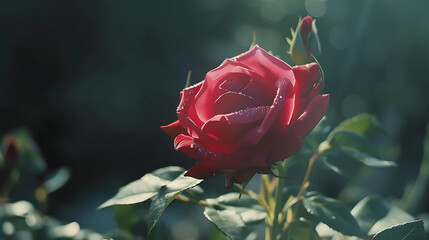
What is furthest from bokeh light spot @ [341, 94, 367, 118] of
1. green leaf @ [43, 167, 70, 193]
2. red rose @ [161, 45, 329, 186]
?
red rose @ [161, 45, 329, 186]

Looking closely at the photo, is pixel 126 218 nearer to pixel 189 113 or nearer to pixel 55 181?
pixel 189 113

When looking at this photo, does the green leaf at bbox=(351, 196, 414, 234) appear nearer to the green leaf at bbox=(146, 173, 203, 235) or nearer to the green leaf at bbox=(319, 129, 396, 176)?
the green leaf at bbox=(319, 129, 396, 176)

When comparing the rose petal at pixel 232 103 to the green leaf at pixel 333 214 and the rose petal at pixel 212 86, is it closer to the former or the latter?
the rose petal at pixel 212 86

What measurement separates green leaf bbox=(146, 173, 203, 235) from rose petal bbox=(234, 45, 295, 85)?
0.43 feet

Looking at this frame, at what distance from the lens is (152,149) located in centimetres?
254

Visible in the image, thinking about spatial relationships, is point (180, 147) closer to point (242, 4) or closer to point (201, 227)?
point (201, 227)

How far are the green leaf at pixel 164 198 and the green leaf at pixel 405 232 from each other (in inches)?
8.0

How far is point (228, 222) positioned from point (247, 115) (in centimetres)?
15

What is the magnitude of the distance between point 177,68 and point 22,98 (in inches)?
34.2

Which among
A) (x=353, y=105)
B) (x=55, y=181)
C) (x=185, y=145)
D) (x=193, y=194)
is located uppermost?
(x=185, y=145)

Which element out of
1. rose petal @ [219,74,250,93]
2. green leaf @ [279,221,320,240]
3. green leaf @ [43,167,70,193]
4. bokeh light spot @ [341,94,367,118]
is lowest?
bokeh light spot @ [341,94,367,118]

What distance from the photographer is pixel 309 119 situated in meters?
Result: 0.44

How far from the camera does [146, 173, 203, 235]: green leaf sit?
1.47ft

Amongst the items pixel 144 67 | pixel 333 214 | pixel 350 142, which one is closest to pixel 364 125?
pixel 350 142
